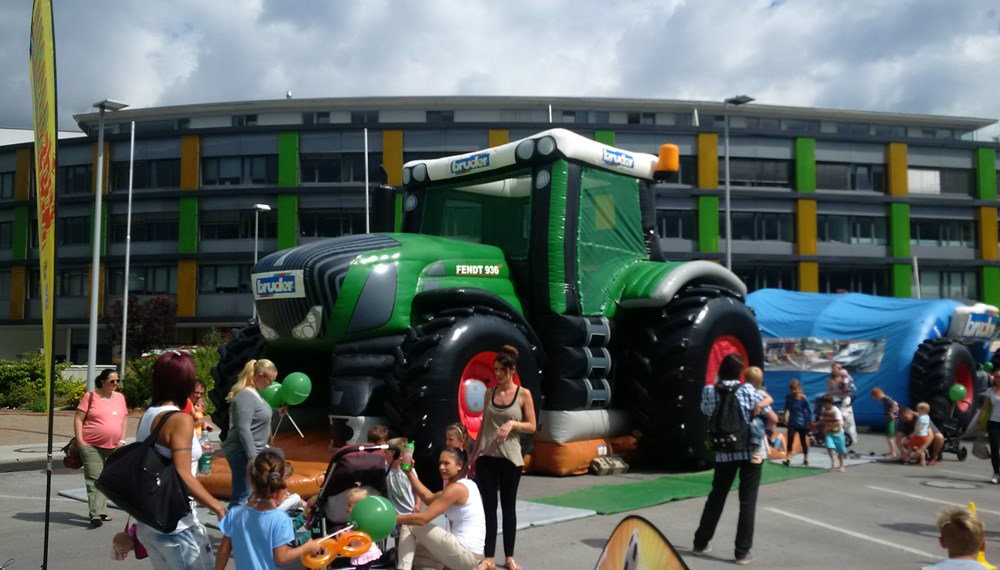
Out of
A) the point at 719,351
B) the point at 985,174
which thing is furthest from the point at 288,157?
the point at 719,351

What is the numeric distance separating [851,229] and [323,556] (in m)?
46.9

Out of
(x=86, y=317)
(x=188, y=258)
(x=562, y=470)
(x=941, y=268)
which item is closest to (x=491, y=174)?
(x=562, y=470)

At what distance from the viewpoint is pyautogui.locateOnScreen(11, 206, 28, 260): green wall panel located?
47.1 m

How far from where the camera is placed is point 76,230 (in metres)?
45.7

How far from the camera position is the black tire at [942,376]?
47.1ft

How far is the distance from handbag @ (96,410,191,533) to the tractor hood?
3894mm

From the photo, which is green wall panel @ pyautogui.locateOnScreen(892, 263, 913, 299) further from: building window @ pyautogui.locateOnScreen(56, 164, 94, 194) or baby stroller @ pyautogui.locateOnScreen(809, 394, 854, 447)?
building window @ pyautogui.locateOnScreen(56, 164, 94, 194)

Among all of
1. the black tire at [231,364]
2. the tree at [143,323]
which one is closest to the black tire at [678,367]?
the black tire at [231,364]

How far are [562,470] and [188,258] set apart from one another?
38749 millimetres

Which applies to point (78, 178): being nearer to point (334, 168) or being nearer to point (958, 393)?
point (334, 168)

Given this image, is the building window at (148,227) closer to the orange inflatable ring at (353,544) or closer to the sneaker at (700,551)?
the sneaker at (700,551)

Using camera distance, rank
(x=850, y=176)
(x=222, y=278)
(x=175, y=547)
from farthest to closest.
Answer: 1. (x=850, y=176)
2. (x=222, y=278)
3. (x=175, y=547)

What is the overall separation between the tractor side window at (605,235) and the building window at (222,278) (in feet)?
120

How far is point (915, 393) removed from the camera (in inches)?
591
